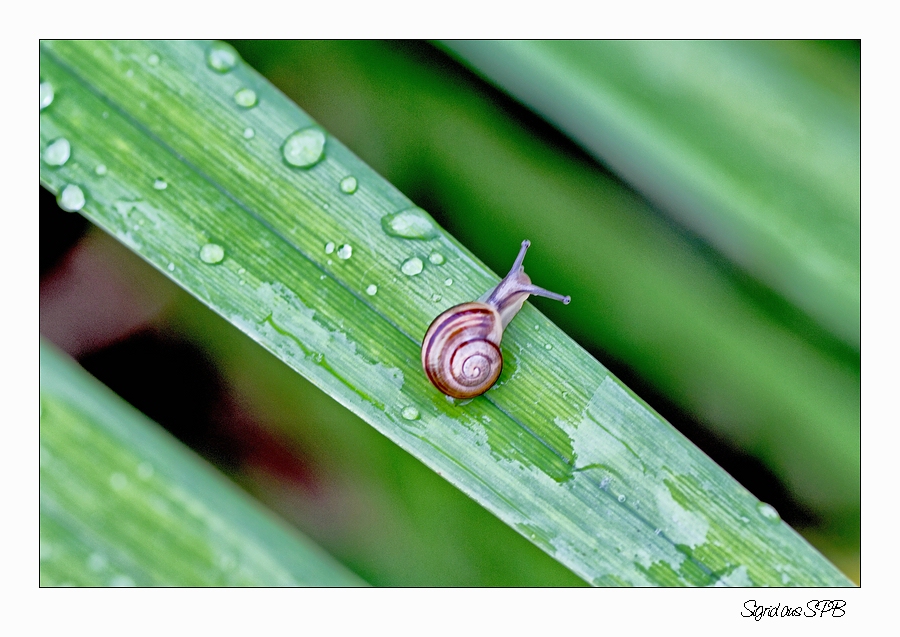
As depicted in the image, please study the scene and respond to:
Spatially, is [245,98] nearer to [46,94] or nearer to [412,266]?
[46,94]

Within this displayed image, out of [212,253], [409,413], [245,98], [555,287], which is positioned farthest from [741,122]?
[212,253]

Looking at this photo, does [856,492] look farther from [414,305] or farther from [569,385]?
[414,305]

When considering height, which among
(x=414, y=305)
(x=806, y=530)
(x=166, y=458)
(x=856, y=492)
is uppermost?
(x=856, y=492)

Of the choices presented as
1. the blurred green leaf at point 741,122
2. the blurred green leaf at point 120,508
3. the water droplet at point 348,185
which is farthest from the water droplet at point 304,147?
the blurred green leaf at point 120,508

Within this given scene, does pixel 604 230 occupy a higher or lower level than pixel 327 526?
higher

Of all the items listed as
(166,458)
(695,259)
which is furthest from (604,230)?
(166,458)

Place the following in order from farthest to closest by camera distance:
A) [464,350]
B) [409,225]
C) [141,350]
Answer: [141,350] → [409,225] → [464,350]
